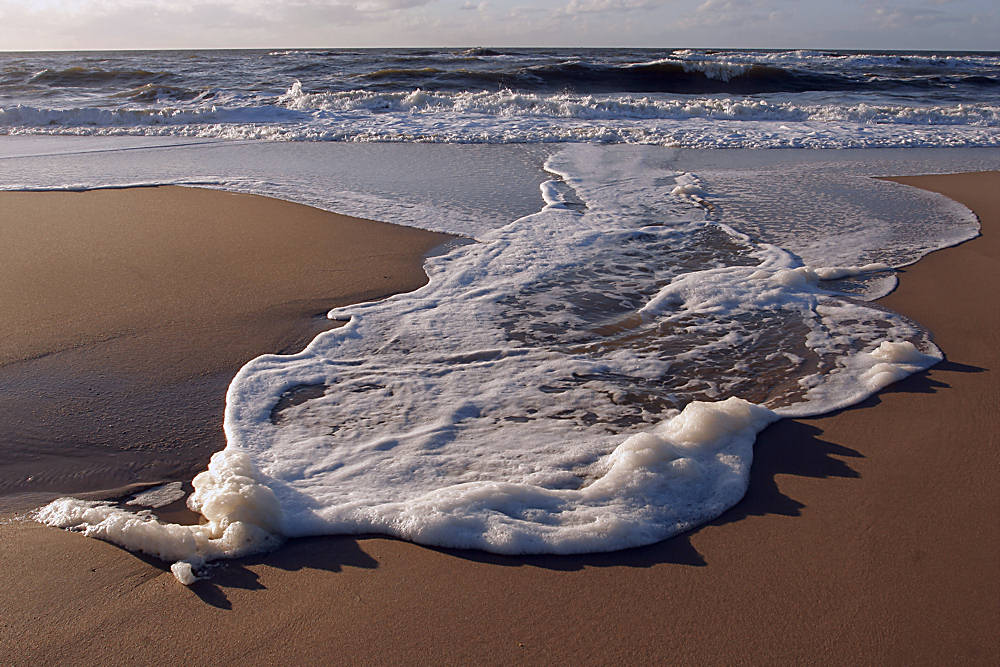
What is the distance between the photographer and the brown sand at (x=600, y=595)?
1698mm

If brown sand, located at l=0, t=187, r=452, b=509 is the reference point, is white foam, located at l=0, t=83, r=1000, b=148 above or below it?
above

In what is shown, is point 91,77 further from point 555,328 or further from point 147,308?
point 555,328

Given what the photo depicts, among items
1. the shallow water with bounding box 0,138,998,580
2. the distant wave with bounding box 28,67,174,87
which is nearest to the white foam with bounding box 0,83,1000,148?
the shallow water with bounding box 0,138,998,580

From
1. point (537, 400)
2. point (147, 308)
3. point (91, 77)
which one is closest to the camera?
point (537, 400)

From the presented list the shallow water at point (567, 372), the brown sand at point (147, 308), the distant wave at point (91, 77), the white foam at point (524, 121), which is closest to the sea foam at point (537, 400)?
the shallow water at point (567, 372)

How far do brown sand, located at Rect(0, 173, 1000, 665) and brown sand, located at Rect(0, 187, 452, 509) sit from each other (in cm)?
58

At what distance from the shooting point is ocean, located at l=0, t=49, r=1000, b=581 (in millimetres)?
2225

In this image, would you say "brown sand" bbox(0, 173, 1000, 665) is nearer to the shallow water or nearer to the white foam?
the shallow water

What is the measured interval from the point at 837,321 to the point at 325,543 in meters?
3.00

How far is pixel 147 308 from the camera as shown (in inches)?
153

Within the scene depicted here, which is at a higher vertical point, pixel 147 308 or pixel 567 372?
pixel 147 308

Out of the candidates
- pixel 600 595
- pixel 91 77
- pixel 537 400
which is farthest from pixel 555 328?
pixel 91 77

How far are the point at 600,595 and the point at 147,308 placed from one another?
314cm

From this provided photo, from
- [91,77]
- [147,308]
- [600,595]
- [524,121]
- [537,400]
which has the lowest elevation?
[600,595]
